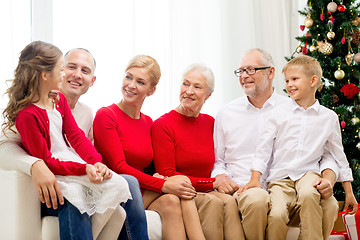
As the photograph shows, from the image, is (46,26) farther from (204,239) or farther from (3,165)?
(204,239)

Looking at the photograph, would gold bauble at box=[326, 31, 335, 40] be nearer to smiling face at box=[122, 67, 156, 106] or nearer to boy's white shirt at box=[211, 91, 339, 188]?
boy's white shirt at box=[211, 91, 339, 188]

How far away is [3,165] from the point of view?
1.99 m

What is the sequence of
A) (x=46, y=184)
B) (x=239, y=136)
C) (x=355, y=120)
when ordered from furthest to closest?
(x=355, y=120) < (x=239, y=136) < (x=46, y=184)

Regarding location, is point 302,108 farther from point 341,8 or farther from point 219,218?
point 341,8

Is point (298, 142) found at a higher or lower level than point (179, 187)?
higher

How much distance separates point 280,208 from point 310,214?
0.16 m

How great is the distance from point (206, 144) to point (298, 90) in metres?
0.64

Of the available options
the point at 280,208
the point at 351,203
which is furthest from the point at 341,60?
the point at 280,208

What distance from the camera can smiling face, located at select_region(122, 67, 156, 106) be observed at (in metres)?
2.69

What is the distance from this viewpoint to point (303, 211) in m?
2.41

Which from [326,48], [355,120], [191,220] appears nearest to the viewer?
[191,220]

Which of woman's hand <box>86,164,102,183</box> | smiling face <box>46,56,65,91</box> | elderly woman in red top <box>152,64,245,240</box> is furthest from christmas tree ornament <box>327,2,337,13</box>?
woman's hand <box>86,164,102,183</box>

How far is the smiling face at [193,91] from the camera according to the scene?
2.79 m

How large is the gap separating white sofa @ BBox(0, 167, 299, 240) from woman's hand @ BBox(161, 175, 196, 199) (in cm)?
68
